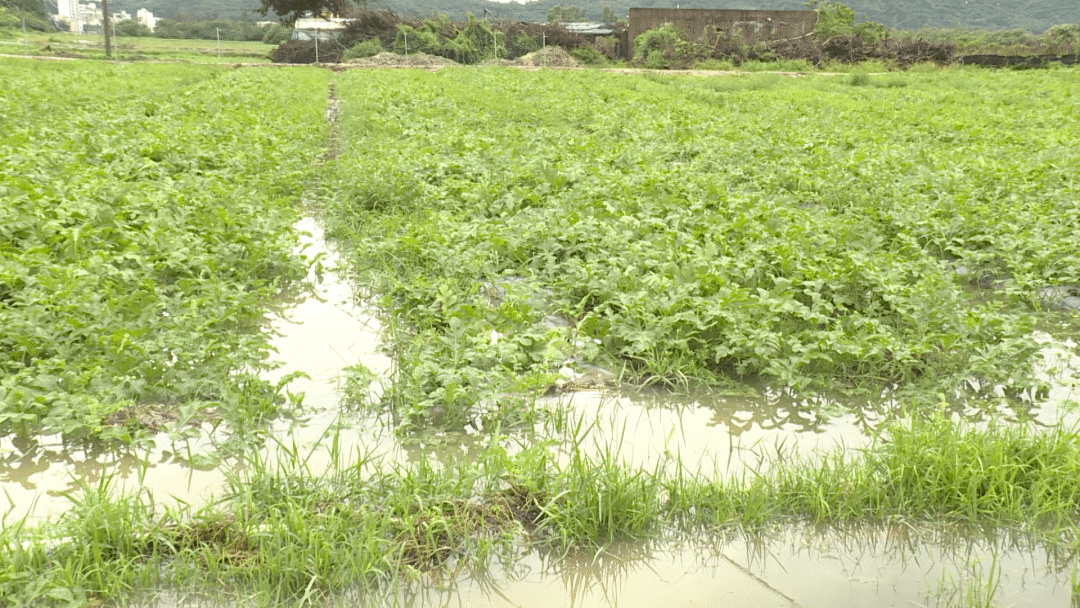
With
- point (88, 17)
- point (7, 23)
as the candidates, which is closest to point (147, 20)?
point (7, 23)

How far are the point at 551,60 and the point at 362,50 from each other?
12608mm

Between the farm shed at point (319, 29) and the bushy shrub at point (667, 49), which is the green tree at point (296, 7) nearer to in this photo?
the farm shed at point (319, 29)

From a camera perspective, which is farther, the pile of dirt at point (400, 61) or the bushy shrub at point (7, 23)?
the bushy shrub at point (7, 23)

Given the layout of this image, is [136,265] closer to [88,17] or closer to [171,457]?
[171,457]

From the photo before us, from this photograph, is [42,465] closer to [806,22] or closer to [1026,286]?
[1026,286]

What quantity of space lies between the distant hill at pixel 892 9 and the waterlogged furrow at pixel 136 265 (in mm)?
120404

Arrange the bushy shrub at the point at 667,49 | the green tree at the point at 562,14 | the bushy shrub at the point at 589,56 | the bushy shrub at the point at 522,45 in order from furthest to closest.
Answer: the green tree at the point at 562,14
the bushy shrub at the point at 522,45
the bushy shrub at the point at 589,56
the bushy shrub at the point at 667,49

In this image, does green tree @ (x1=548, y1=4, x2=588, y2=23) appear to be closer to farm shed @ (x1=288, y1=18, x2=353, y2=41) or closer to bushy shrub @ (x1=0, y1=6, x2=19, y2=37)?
farm shed @ (x1=288, y1=18, x2=353, y2=41)

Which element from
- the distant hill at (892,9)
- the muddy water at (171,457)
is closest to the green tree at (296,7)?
the distant hill at (892,9)

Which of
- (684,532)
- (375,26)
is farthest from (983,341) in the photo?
(375,26)

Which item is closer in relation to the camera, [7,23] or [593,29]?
[593,29]

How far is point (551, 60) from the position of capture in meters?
45.1

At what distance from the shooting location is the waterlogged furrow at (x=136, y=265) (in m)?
3.99

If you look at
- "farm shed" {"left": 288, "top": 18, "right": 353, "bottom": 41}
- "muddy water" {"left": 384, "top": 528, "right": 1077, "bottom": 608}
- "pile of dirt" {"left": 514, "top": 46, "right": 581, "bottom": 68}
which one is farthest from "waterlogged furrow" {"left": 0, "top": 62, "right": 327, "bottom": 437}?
"farm shed" {"left": 288, "top": 18, "right": 353, "bottom": 41}
